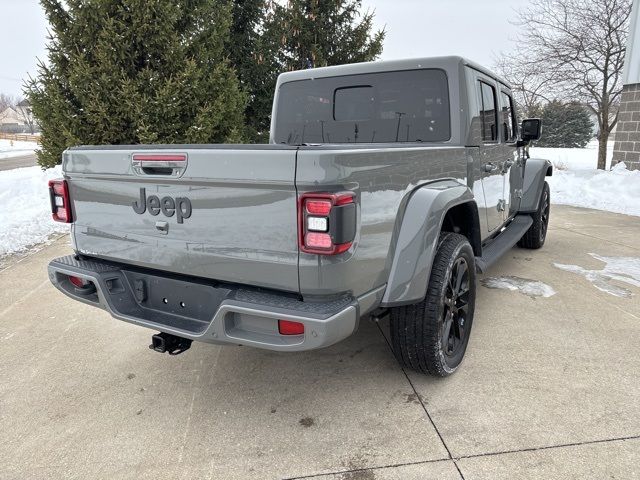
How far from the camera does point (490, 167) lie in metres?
3.67

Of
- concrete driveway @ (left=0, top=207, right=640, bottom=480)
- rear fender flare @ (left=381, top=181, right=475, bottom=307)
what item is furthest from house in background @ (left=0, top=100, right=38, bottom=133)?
rear fender flare @ (left=381, top=181, right=475, bottom=307)

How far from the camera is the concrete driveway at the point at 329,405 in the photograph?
210 cm

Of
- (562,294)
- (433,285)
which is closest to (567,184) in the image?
(562,294)

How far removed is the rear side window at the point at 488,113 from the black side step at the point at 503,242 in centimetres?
91

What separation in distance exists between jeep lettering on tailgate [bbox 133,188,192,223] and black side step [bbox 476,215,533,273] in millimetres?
1987

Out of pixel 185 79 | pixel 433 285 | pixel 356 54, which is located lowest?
pixel 433 285

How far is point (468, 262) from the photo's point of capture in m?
2.92

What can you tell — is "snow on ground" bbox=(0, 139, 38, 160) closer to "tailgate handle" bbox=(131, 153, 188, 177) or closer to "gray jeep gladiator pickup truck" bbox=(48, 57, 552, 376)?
"gray jeep gladiator pickup truck" bbox=(48, 57, 552, 376)

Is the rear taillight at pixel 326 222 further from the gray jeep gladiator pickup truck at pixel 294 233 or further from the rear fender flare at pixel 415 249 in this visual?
the rear fender flare at pixel 415 249

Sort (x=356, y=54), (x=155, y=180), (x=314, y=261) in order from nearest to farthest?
(x=314, y=261), (x=155, y=180), (x=356, y=54)

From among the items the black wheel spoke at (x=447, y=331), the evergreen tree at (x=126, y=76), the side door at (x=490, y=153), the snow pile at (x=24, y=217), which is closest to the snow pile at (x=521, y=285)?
the side door at (x=490, y=153)

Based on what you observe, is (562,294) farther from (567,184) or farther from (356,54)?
(356,54)

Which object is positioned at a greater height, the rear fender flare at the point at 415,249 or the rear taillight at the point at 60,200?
the rear taillight at the point at 60,200

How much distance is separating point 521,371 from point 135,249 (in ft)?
7.80
